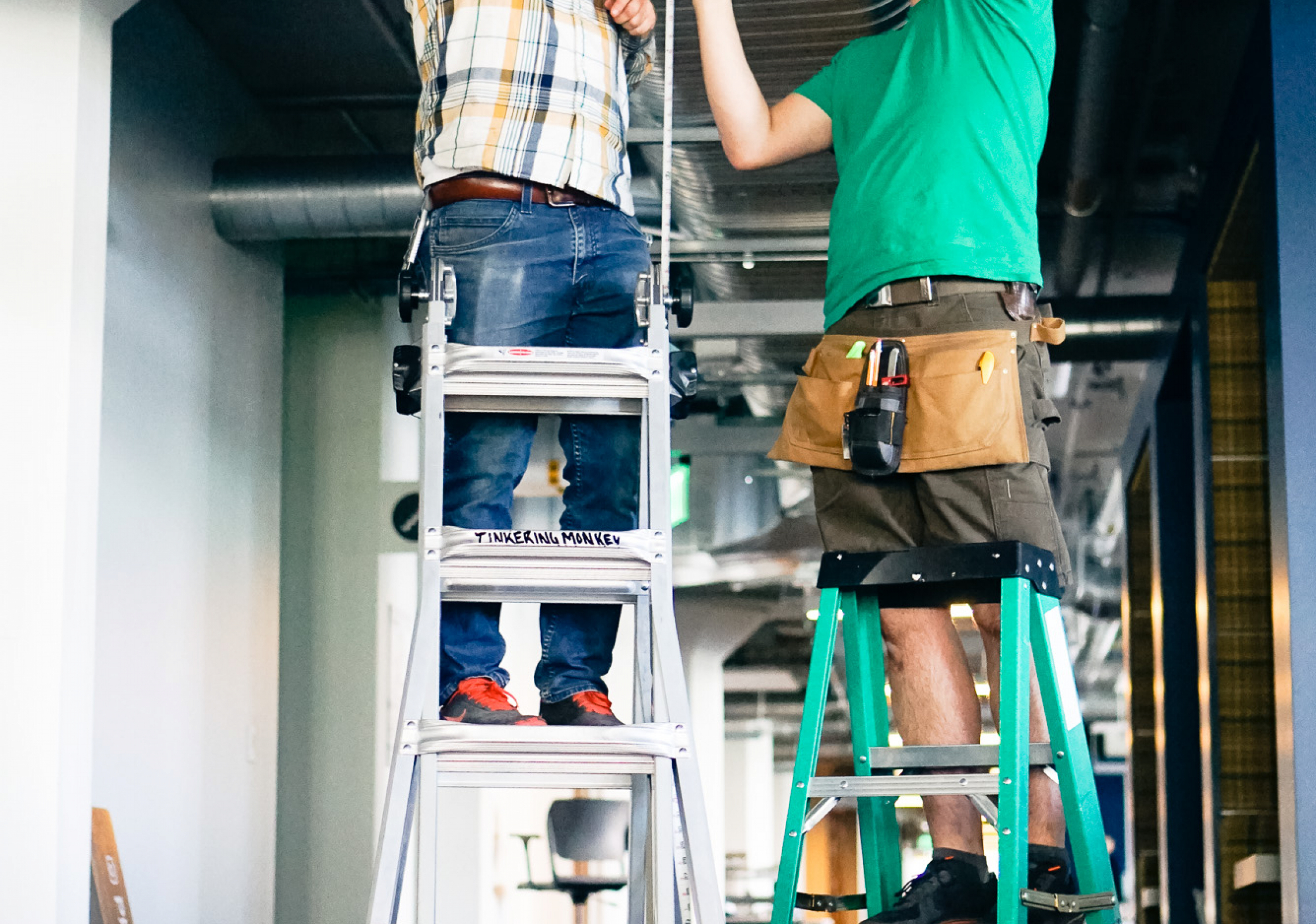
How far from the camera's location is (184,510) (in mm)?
5371

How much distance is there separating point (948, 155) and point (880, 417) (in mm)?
432

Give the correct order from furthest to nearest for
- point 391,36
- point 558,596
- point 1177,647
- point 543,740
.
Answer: point 1177,647 → point 391,36 → point 558,596 → point 543,740

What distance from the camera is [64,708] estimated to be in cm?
344

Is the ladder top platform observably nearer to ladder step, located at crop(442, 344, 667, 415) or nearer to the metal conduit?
ladder step, located at crop(442, 344, 667, 415)

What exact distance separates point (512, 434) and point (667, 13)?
670 mm

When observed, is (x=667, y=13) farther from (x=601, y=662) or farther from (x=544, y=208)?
(x=601, y=662)

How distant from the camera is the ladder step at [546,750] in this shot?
6.07ft

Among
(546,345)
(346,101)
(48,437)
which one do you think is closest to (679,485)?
(346,101)

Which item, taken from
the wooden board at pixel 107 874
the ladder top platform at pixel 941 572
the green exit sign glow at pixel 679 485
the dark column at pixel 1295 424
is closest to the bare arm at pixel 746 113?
the ladder top platform at pixel 941 572

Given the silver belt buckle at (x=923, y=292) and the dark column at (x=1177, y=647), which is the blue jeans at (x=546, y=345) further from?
the dark column at (x=1177, y=647)

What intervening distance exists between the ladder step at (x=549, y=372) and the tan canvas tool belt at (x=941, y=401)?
30 centimetres

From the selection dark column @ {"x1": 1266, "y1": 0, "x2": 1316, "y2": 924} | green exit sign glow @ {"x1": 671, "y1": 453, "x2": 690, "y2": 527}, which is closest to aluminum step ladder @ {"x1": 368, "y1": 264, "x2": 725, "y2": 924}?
dark column @ {"x1": 1266, "y1": 0, "x2": 1316, "y2": 924}

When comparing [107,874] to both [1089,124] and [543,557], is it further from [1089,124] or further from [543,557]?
[1089,124]

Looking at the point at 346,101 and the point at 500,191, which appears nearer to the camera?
the point at 500,191
